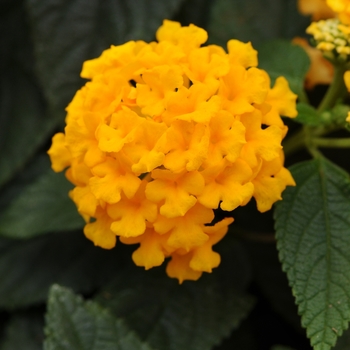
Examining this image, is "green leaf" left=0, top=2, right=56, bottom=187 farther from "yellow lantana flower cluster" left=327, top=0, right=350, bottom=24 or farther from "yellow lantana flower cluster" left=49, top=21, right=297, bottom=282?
"yellow lantana flower cluster" left=327, top=0, right=350, bottom=24

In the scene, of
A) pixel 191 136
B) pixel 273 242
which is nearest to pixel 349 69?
pixel 191 136

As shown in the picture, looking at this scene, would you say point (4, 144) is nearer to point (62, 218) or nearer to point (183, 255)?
point (62, 218)

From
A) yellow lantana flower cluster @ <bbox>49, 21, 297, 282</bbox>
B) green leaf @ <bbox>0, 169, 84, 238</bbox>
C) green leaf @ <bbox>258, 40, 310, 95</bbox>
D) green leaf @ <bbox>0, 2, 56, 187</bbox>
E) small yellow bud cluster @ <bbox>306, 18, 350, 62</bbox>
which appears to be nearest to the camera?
yellow lantana flower cluster @ <bbox>49, 21, 297, 282</bbox>

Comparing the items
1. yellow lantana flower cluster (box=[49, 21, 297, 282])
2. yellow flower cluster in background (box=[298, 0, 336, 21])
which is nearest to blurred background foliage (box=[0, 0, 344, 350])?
yellow flower cluster in background (box=[298, 0, 336, 21])

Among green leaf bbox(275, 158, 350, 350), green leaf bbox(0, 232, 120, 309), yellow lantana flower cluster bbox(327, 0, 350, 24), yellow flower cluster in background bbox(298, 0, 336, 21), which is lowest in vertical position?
green leaf bbox(0, 232, 120, 309)

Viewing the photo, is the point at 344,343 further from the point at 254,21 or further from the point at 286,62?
the point at 254,21
